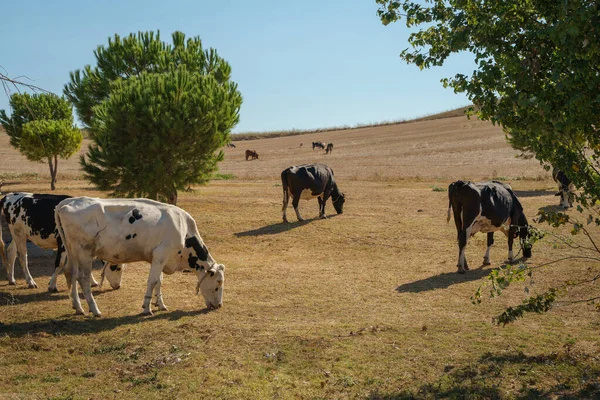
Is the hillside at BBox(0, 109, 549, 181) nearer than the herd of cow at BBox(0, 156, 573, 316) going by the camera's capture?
No

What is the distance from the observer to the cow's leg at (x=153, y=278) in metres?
11.2

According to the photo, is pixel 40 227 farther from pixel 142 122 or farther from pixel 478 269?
pixel 478 269

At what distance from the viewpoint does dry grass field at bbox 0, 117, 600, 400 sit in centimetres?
785

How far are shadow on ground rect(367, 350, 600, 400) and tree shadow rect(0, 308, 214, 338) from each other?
16.1 ft

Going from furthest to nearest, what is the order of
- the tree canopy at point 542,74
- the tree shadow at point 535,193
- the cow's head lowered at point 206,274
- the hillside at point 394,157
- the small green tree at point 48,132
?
the hillside at point 394,157 → the small green tree at point 48,132 → the tree shadow at point 535,193 → the cow's head lowered at point 206,274 → the tree canopy at point 542,74

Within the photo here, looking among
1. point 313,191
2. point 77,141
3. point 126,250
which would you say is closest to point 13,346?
point 126,250

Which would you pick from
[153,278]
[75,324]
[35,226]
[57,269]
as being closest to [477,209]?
[153,278]

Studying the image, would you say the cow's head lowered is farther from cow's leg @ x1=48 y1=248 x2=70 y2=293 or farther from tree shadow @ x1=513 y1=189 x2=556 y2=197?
tree shadow @ x1=513 y1=189 x2=556 y2=197

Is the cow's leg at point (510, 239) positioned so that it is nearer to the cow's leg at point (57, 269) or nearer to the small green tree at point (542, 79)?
the small green tree at point (542, 79)

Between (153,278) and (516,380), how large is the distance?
255 inches

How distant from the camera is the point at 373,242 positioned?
18906 mm

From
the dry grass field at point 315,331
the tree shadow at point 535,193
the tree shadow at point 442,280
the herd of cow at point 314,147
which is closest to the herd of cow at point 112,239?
the dry grass field at point 315,331

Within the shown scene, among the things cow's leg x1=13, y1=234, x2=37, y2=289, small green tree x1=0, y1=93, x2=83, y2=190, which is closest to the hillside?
small green tree x1=0, y1=93, x2=83, y2=190

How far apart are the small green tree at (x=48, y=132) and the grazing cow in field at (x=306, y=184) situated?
58.1ft
